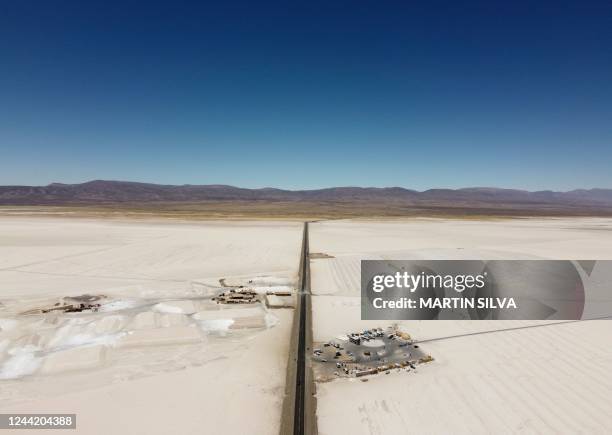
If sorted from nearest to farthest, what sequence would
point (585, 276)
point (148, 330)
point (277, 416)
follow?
point (277, 416) < point (148, 330) < point (585, 276)

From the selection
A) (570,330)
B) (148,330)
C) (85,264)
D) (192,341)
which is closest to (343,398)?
(192,341)

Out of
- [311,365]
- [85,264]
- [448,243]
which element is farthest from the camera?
[448,243]

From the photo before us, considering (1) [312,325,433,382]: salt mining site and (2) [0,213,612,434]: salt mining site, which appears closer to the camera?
(2) [0,213,612,434]: salt mining site

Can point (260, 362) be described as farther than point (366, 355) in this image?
No

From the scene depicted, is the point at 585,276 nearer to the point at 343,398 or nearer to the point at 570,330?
the point at 570,330

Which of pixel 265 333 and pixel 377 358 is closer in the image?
pixel 377 358

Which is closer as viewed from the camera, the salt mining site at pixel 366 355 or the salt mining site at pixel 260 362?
the salt mining site at pixel 260 362

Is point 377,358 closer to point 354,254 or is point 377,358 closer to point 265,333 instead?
point 265,333
